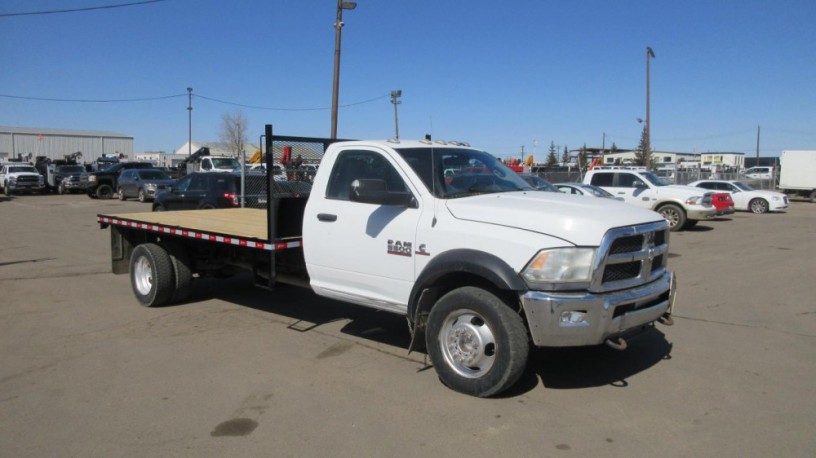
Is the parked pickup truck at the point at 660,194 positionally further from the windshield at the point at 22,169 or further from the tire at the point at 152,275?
the windshield at the point at 22,169

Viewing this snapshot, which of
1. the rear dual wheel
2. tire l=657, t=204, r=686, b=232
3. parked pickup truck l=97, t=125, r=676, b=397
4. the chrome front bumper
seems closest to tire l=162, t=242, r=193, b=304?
the rear dual wheel

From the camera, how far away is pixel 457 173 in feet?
17.9

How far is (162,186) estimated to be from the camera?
93.7 feet

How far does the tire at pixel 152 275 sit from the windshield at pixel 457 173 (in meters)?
3.96

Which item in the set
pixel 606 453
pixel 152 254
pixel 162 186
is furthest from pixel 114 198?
pixel 606 453

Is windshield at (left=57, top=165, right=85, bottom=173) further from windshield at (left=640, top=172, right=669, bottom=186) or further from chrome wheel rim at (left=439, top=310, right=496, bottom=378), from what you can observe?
chrome wheel rim at (left=439, top=310, right=496, bottom=378)

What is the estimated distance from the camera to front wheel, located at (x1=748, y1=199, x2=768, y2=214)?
25531 millimetres

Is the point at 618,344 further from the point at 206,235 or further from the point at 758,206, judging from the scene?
the point at 758,206

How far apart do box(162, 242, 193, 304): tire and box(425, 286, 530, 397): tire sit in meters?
4.26

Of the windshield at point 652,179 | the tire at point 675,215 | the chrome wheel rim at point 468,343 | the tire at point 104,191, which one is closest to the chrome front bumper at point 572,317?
the chrome wheel rim at point 468,343

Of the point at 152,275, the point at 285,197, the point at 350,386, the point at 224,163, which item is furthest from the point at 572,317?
the point at 224,163

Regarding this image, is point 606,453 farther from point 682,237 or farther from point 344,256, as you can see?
point 682,237

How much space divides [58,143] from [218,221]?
93338 millimetres

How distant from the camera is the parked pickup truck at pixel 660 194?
17.7 meters
